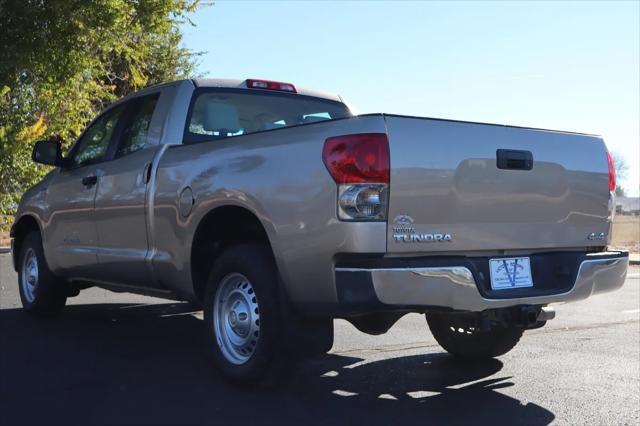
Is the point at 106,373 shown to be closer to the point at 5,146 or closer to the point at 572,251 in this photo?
the point at 572,251

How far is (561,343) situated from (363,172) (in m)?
3.60

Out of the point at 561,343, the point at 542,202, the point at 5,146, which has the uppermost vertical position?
the point at 5,146

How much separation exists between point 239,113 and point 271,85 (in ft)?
1.51

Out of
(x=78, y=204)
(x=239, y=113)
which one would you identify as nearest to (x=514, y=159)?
(x=239, y=113)

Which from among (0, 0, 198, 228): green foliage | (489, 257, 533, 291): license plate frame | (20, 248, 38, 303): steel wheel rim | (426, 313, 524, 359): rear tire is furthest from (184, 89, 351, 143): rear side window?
(0, 0, 198, 228): green foliage

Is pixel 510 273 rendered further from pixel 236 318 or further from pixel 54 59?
pixel 54 59

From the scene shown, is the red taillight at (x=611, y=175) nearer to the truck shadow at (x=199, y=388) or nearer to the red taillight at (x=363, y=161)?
the truck shadow at (x=199, y=388)

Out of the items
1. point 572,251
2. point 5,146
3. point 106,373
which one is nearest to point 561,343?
point 572,251

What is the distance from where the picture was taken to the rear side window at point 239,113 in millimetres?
5668

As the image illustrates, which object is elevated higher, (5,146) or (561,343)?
(5,146)

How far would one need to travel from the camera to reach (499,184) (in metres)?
4.33

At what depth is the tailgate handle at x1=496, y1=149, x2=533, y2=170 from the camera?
4.32m

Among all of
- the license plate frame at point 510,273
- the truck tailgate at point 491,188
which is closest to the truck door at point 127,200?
the truck tailgate at point 491,188

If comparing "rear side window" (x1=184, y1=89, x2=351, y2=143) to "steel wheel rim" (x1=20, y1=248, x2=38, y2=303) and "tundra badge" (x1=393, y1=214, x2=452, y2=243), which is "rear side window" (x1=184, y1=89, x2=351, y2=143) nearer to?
"tundra badge" (x1=393, y1=214, x2=452, y2=243)
